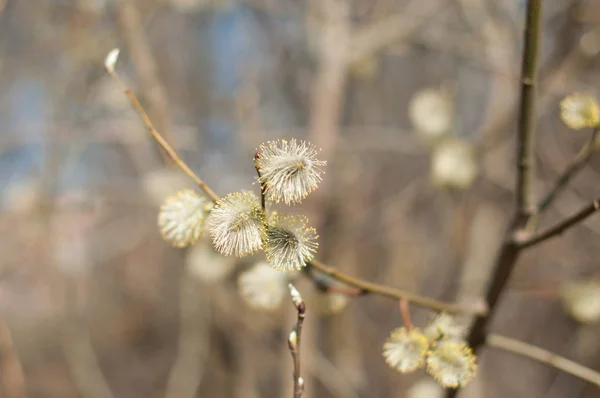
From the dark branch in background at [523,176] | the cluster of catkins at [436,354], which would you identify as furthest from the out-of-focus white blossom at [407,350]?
the dark branch in background at [523,176]

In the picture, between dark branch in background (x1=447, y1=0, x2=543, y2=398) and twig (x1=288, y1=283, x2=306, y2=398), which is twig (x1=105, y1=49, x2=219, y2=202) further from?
dark branch in background (x1=447, y1=0, x2=543, y2=398)

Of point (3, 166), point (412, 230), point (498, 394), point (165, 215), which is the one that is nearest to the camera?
point (165, 215)

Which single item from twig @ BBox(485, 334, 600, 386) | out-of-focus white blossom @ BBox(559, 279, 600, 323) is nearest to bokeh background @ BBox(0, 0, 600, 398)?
out-of-focus white blossom @ BBox(559, 279, 600, 323)

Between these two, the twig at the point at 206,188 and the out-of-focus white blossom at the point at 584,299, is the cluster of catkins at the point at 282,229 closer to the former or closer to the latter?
the twig at the point at 206,188

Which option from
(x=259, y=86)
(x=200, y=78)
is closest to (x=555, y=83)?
(x=259, y=86)

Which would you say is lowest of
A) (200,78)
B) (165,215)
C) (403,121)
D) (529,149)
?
(165,215)

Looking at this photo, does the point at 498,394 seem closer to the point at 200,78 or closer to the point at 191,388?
the point at 191,388
